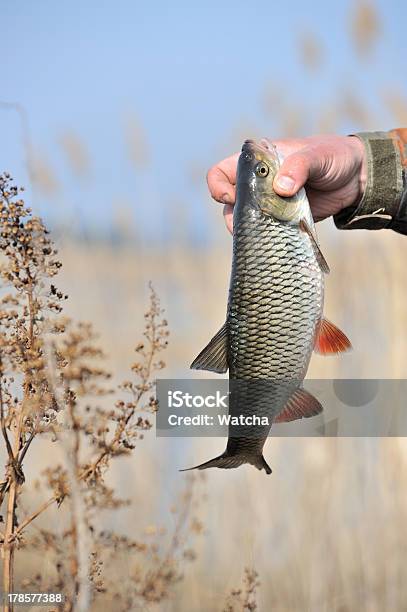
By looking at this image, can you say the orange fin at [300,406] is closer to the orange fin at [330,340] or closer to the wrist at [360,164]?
the orange fin at [330,340]

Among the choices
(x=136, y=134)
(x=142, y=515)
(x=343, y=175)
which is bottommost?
(x=142, y=515)

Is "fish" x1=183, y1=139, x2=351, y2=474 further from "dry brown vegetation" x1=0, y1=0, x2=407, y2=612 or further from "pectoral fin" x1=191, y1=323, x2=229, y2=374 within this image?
"dry brown vegetation" x1=0, y1=0, x2=407, y2=612

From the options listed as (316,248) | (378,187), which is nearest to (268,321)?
(316,248)

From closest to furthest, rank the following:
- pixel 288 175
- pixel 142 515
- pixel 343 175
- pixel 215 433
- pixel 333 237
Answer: pixel 288 175 < pixel 343 175 < pixel 215 433 < pixel 142 515 < pixel 333 237

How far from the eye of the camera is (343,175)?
5.49 feet

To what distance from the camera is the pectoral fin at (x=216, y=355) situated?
4.08 feet

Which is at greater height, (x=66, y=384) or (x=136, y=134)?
(x=136, y=134)

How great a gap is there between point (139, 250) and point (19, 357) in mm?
1675

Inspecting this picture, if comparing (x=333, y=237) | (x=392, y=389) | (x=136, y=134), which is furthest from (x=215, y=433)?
(x=136, y=134)

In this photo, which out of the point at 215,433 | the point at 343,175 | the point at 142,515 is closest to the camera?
the point at 343,175

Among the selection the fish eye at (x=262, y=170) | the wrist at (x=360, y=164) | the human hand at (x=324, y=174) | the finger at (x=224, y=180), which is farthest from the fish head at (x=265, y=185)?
the wrist at (x=360, y=164)

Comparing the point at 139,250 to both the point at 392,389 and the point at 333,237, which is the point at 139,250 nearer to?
the point at 333,237

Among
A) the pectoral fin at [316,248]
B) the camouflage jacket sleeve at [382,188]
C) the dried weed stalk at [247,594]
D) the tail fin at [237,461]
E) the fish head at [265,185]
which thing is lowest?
the dried weed stalk at [247,594]

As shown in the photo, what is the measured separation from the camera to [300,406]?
1.29 meters
